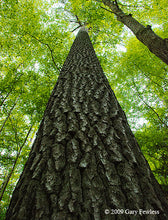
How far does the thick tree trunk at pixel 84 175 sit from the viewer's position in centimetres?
55

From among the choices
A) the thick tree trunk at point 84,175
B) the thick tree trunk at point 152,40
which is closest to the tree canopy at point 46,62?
the thick tree trunk at point 152,40

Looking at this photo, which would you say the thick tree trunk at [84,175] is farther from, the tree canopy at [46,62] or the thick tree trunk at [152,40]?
the tree canopy at [46,62]

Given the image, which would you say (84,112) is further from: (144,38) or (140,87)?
(140,87)

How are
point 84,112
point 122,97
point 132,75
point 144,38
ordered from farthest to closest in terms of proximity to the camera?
point 122,97, point 132,75, point 144,38, point 84,112

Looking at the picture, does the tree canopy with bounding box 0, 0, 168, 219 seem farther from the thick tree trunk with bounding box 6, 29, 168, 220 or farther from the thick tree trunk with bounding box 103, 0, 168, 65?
the thick tree trunk with bounding box 6, 29, 168, 220

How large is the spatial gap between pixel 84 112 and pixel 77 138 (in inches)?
12.2

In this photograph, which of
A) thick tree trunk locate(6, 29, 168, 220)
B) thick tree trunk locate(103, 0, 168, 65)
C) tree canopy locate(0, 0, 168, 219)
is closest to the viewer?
thick tree trunk locate(6, 29, 168, 220)

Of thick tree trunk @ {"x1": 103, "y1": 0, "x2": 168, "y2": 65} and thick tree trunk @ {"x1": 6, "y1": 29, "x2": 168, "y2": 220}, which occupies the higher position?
thick tree trunk @ {"x1": 103, "y1": 0, "x2": 168, "y2": 65}

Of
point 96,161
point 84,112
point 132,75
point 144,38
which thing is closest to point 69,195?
point 96,161

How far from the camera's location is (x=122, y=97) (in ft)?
33.0

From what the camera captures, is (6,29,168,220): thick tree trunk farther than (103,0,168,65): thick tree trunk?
No

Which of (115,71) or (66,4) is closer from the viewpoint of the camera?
(66,4)

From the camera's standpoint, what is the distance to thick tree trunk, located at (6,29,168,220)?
549 mm

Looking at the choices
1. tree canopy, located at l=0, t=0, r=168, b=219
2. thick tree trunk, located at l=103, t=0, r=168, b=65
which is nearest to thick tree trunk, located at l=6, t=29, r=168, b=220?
thick tree trunk, located at l=103, t=0, r=168, b=65
